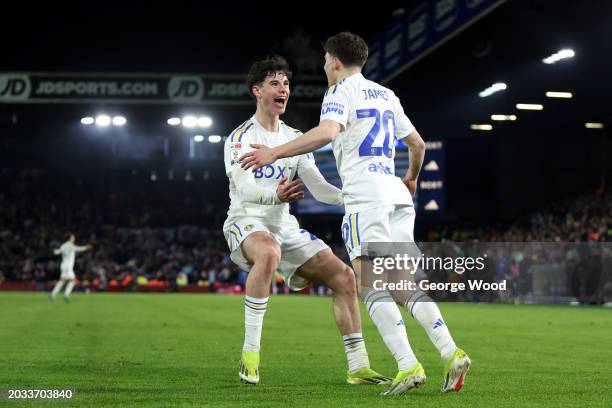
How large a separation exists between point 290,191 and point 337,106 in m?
1.11

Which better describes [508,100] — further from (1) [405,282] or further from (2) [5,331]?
(1) [405,282]

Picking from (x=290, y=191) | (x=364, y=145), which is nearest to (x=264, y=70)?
(x=290, y=191)

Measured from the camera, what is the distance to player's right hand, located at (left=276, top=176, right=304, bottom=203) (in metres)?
6.94

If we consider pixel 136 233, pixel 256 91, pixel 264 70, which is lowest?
pixel 136 233

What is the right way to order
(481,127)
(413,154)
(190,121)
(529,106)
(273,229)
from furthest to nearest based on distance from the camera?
(481,127) → (190,121) → (529,106) → (273,229) → (413,154)

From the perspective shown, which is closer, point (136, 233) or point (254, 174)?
point (254, 174)

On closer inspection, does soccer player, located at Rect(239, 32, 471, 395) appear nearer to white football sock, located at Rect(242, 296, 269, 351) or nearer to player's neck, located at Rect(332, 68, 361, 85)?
player's neck, located at Rect(332, 68, 361, 85)

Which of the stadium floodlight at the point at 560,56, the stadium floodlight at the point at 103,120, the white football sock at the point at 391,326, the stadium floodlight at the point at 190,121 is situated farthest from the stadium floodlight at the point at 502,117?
the white football sock at the point at 391,326

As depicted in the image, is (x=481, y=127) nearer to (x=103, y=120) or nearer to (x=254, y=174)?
(x=103, y=120)

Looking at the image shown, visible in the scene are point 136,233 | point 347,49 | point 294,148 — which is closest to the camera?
point 294,148

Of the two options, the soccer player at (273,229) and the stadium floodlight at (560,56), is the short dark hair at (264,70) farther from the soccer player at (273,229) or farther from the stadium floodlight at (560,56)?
the stadium floodlight at (560,56)

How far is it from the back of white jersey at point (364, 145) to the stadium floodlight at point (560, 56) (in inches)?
805

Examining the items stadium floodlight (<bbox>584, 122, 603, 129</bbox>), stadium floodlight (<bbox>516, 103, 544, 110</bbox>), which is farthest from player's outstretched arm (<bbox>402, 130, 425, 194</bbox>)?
stadium floodlight (<bbox>584, 122, 603, 129</bbox>)

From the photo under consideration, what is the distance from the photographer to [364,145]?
623 centimetres
